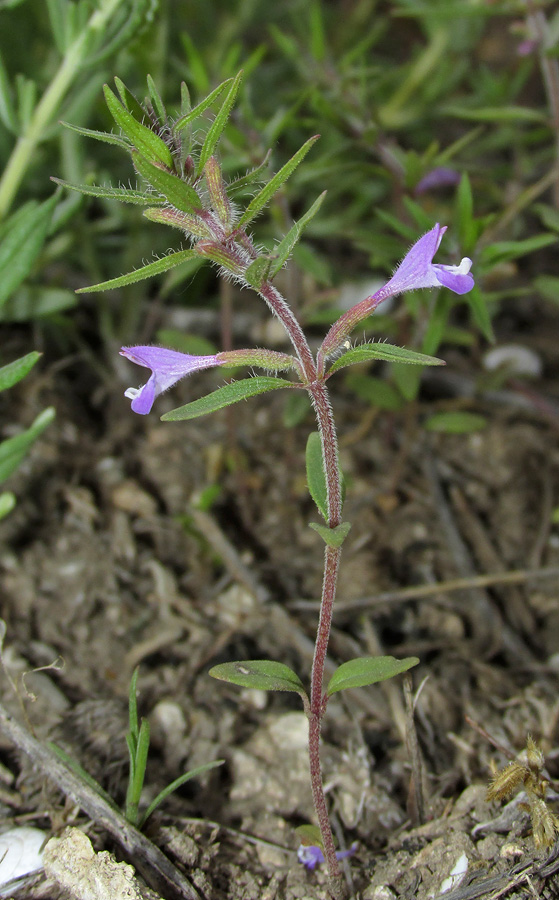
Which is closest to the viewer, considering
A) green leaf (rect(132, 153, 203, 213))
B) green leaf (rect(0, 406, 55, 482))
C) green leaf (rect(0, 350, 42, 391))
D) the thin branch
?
green leaf (rect(132, 153, 203, 213))

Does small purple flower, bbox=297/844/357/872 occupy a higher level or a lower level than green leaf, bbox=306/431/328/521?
lower

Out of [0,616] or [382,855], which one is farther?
[0,616]

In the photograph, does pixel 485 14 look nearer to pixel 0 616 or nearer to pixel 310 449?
pixel 310 449

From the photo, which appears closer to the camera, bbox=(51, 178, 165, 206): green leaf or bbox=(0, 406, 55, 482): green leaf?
bbox=(51, 178, 165, 206): green leaf

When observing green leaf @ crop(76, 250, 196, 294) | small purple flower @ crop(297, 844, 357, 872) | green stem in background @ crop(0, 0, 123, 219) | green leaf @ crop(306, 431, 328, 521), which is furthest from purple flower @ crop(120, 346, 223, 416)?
green stem in background @ crop(0, 0, 123, 219)

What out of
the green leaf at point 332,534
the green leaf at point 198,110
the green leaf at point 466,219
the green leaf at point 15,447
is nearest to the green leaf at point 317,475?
the green leaf at point 332,534

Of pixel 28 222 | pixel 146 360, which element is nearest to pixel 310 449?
pixel 146 360

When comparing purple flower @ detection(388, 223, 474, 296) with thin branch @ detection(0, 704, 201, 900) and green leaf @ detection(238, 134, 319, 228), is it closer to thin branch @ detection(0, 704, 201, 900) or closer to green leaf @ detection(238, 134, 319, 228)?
green leaf @ detection(238, 134, 319, 228)

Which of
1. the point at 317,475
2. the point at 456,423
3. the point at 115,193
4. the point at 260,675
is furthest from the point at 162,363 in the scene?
the point at 456,423

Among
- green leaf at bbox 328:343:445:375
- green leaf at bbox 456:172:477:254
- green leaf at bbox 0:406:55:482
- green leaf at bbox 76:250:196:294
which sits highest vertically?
green leaf at bbox 76:250:196:294
